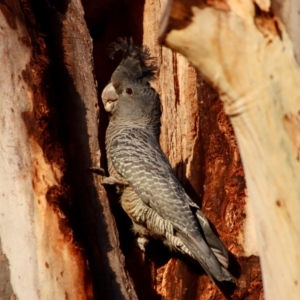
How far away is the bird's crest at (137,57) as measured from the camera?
403 centimetres

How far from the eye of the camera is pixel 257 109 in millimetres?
2301

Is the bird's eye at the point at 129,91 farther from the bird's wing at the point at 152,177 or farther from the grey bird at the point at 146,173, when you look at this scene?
the bird's wing at the point at 152,177

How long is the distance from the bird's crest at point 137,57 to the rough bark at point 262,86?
1725 mm

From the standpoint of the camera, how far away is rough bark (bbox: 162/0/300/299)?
7.41ft

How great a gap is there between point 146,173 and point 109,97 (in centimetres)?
55

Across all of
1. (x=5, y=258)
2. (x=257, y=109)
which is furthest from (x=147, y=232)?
(x=257, y=109)

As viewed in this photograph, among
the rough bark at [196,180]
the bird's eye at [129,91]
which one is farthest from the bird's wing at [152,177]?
the bird's eye at [129,91]

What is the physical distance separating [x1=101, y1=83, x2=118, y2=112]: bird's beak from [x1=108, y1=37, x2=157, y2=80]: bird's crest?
0.15 meters

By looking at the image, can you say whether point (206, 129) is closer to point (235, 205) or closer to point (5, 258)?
point (235, 205)

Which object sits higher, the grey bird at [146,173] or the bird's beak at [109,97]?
the bird's beak at [109,97]

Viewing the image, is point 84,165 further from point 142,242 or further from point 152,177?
point 142,242

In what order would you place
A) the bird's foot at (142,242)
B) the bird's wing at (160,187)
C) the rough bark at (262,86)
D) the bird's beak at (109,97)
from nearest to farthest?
the rough bark at (262,86) < the bird's wing at (160,187) < the bird's foot at (142,242) < the bird's beak at (109,97)

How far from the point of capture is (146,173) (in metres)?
3.83

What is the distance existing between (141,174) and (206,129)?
410mm
